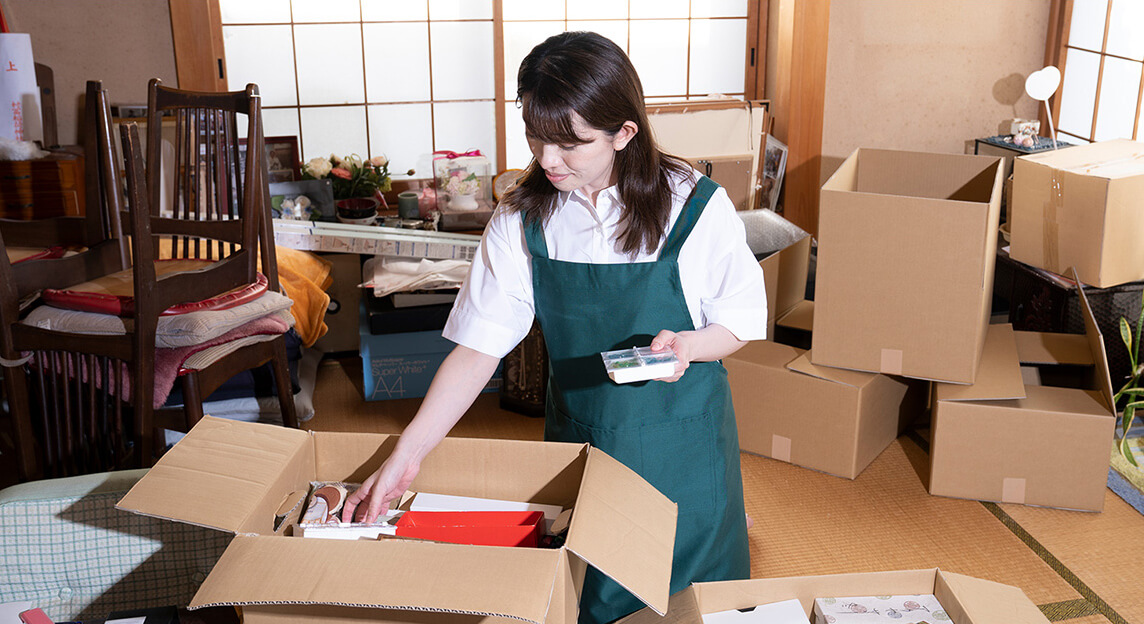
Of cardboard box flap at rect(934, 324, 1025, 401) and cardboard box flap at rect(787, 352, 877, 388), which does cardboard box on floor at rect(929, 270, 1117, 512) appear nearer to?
cardboard box flap at rect(934, 324, 1025, 401)

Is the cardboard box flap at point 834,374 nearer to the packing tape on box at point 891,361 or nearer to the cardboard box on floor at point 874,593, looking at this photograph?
the packing tape on box at point 891,361

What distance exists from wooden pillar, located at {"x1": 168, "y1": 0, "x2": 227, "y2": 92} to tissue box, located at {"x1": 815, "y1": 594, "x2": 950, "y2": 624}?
3.35 meters

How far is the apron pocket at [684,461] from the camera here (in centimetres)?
151

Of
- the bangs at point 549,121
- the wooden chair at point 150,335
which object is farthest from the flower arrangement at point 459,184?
the bangs at point 549,121

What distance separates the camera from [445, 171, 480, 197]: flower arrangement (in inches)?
145

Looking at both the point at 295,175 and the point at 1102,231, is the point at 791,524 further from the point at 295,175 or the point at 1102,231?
the point at 295,175

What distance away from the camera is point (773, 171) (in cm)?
410

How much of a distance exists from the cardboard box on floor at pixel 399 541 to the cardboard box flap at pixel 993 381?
5.63 ft

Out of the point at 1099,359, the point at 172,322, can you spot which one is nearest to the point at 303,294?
the point at 172,322

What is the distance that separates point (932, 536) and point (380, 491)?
5.96 feet

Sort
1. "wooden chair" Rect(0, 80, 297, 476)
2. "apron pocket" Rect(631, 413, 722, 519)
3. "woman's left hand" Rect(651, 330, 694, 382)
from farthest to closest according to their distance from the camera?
"wooden chair" Rect(0, 80, 297, 476) < "apron pocket" Rect(631, 413, 722, 519) < "woman's left hand" Rect(651, 330, 694, 382)

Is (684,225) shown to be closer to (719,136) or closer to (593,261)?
(593,261)

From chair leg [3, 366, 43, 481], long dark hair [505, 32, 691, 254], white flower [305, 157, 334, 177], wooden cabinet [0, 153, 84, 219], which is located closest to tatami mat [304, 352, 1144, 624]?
long dark hair [505, 32, 691, 254]

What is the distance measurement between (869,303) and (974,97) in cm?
205
